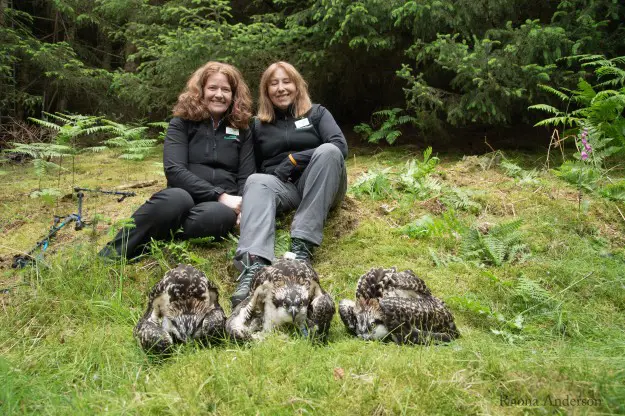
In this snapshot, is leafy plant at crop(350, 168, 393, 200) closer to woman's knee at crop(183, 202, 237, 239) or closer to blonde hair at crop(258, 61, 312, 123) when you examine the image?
blonde hair at crop(258, 61, 312, 123)

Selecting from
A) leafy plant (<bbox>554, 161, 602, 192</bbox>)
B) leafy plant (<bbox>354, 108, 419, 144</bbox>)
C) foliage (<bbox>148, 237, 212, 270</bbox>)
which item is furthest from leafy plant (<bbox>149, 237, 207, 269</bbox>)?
leafy plant (<bbox>354, 108, 419, 144</bbox>)

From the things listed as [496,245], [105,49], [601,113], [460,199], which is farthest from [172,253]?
[105,49]

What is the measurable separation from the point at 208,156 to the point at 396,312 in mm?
2770

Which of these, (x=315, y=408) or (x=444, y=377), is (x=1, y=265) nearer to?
(x=315, y=408)

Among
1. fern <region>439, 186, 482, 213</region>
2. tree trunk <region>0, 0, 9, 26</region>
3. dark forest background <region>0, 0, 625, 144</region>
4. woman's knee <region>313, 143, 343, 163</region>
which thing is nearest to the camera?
woman's knee <region>313, 143, 343, 163</region>

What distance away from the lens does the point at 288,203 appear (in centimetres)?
465

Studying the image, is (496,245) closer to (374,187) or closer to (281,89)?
(374,187)

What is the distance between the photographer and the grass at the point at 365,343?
2160 millimetres

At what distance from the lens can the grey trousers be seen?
3916 mm

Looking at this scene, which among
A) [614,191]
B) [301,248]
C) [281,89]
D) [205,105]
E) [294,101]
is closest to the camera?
[301,248]

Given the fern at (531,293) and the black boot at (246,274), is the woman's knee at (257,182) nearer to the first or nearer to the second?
the black boot at (246,274)

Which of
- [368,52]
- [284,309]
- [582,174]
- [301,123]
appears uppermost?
[368,52]

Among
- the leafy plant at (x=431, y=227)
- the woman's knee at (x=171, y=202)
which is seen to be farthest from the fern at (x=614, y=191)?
the woman's knee at (x=171, y=202)

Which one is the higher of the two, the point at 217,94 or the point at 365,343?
the point at 217,94
